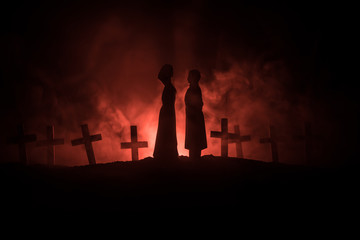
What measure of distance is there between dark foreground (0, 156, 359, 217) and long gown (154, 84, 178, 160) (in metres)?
0.53

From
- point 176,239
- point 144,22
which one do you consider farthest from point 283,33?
point 176,239

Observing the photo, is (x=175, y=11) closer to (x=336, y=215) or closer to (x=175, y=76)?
(x=175, y=76)

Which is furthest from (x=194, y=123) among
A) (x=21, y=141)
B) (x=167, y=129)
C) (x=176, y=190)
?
(x=21, y=141)

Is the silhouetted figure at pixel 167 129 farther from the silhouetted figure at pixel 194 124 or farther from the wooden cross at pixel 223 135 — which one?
the wooden cross at pixel 223 135

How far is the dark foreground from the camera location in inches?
142

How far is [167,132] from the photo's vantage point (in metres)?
6.40

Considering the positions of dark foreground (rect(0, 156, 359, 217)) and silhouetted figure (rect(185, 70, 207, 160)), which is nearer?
dark foreground (rect(0, 156, 359, 217))

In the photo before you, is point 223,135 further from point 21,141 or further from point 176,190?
point 21,141

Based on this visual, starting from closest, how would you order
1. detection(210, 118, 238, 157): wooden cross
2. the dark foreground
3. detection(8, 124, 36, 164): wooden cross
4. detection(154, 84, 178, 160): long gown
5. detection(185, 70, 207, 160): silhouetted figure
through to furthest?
1. the dark foreground
2. detection(154, 84, 178, 160): long gown
3. detection(185, 70, 207, 160): silhouetted figure
4. detection(8, 124, 36, 164): wooden cross
5. detection(210, 118, 238, 157): wooden cross

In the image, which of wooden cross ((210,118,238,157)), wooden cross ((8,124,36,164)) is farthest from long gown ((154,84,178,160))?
wooden cross ((8,124,36,164))

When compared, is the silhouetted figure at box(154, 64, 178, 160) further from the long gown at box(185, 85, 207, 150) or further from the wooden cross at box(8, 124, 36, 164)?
the wooden cross at box(8, 124, 36, 164)

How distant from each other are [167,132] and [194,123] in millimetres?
837

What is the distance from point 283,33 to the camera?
446 inches

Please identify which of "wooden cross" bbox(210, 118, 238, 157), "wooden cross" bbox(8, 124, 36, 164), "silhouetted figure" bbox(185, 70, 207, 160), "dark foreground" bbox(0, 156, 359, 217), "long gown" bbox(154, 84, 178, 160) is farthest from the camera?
"wooden cross" bbox(210, 118, 238, 157)
